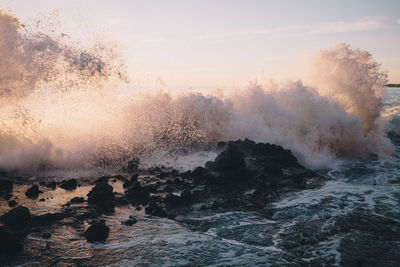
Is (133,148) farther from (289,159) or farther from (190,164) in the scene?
(289,159)

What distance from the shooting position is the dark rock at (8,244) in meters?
5.62

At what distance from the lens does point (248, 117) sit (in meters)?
17.8

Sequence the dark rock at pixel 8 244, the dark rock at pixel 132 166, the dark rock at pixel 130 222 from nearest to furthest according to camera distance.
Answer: the dark rock at pixel 8 244 → the dark rock at pixel 130 222 → the dark rock at pixel 132 166

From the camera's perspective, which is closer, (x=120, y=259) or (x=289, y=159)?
(x=120, y=259)

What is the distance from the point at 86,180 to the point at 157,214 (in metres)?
4.05

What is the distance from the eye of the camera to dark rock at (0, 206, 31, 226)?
269 inches

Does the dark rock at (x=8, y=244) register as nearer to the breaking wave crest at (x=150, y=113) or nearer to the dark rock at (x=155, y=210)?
the dark rock at (x=155, y=210)

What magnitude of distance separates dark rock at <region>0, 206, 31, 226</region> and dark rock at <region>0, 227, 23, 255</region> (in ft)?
4.03

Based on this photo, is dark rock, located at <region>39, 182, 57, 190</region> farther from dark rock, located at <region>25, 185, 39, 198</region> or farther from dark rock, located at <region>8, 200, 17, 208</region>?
dark rock, located at <region>8, 200, 17, 208</region>

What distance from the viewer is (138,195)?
9281 millimetres

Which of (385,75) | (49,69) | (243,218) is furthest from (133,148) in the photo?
(385,75)

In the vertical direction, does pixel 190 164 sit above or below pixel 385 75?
below

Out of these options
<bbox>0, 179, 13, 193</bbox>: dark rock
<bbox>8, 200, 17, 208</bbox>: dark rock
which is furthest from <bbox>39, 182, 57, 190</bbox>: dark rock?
<bbox>8, 200, 17, 208</bbox>: dark rock

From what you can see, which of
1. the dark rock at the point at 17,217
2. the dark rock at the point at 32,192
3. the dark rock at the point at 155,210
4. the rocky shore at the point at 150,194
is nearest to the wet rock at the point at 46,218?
the rocky shore at the point at 150,194
